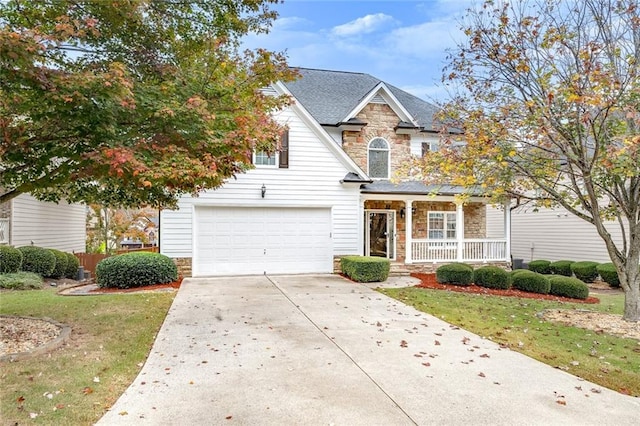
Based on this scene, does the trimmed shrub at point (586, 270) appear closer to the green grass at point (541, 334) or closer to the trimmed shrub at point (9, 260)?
the green grass at point (541, 334)

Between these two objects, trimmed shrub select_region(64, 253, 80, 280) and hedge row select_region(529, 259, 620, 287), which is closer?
trimmed shrub select_region(64, 253, 80, 280)

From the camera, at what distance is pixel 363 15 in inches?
471

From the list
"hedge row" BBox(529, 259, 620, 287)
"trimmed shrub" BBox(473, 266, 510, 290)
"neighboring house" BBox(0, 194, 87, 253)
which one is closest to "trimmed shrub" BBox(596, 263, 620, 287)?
"hedge row" BBox(529, 259, 620, 287)

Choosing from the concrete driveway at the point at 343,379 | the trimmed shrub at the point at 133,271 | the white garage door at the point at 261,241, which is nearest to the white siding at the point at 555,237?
the white garage door at the point at 261,241

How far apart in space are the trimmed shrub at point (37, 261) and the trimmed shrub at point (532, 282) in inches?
528

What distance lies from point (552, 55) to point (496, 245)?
29.8ft

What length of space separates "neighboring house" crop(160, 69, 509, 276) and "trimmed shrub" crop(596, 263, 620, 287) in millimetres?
3125

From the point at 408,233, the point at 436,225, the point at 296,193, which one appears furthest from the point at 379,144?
the point at 296,193

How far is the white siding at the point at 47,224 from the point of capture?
43.3 feet

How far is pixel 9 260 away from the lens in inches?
446

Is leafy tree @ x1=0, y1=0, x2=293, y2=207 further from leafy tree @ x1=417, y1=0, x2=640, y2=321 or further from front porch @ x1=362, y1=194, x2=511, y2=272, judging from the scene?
front porch @ x1=362, y1=194, x2=511, y2=272

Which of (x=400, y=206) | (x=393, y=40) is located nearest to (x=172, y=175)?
(x=393, y=40)

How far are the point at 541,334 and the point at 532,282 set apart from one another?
17.6 ft

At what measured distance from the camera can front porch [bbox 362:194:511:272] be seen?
49.6 feet
